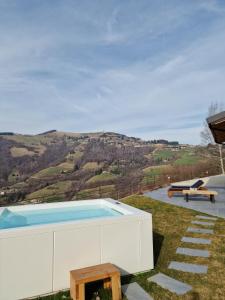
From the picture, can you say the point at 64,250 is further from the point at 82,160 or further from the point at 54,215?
the point at 82,160

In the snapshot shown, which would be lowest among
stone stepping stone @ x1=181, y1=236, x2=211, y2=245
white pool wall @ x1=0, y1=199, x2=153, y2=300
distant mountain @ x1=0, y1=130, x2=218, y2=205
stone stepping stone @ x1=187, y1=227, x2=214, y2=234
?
stone stepping stone @ x1=181, y1=236, x2=211, y2=245

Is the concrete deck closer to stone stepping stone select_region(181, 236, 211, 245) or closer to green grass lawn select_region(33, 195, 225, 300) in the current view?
green grass lawn select_region(33, 195, 225, 300)

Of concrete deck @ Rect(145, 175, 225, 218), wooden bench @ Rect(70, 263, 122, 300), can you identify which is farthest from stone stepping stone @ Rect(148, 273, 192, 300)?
concrete deck @ Rect(145, 175, 225, 218)

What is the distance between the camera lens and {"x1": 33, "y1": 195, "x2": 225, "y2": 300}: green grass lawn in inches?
127

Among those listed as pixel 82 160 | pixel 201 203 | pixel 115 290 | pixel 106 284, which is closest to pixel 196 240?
pixel 106 284

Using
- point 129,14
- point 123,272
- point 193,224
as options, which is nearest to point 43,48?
point 129,14

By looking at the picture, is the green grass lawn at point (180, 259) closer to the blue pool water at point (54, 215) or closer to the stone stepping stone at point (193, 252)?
the stone stepping stone at point (193, 252)

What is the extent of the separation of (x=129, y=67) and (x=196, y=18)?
5.55 m

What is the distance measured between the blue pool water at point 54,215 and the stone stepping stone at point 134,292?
138cm

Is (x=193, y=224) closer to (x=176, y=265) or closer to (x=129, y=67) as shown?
(x=176, y=265)

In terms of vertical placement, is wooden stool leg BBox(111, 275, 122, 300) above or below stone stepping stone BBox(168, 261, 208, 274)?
above

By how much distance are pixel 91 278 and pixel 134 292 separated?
0.71 m

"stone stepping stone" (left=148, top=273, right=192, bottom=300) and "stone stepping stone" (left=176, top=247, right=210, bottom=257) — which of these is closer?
"stone stepping stone" (left=148, top=273, right=192, bottom=300)

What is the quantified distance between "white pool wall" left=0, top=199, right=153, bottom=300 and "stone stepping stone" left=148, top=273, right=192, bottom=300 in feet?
0.94
